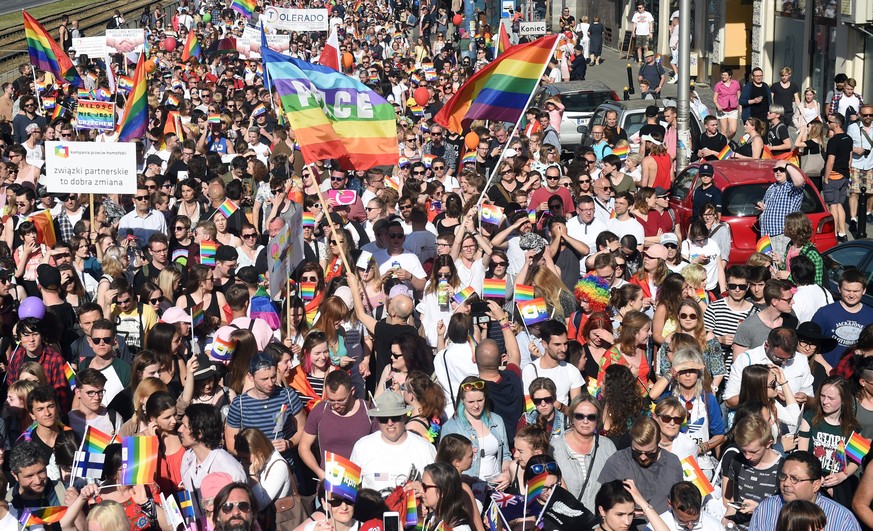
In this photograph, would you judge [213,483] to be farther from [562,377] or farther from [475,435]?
[562,377]

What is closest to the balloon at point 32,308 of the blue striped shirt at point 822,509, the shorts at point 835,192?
the blue striped shirt at point 822,509

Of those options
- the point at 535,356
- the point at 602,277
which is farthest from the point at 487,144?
the point at 535,356

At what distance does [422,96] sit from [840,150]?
10754 millimetres

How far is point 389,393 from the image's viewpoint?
7664 millimetres

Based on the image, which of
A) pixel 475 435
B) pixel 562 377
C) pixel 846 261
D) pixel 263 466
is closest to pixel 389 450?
pixel 475 435

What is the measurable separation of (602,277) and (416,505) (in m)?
4.18

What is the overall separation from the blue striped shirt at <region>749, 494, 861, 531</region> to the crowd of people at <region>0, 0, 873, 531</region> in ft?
0.05

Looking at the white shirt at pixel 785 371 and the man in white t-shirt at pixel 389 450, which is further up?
the man in white t-shirt at pixel 389 450

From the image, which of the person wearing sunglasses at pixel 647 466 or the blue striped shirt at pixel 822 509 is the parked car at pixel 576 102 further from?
the blue striped shirt at pixel 822 509

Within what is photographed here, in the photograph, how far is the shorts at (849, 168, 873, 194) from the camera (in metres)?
16.7

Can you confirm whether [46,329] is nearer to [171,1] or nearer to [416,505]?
[416,505]

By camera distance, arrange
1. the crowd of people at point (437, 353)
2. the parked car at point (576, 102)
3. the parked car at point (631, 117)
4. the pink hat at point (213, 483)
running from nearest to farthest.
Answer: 1. the pink hat at point (213, 483)
2. the crowd of people at point (437, 353)
3. the parked car at point (631, 117)
4. the parked car at point (576, 102)

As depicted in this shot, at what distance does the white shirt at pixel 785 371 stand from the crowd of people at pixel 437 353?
16mm

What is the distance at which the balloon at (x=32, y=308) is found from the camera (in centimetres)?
1004
